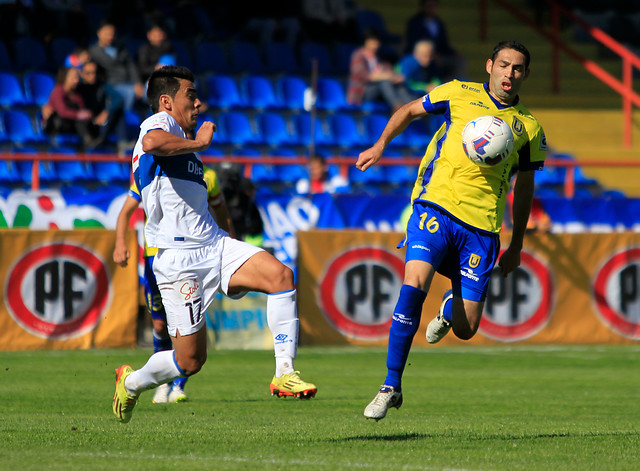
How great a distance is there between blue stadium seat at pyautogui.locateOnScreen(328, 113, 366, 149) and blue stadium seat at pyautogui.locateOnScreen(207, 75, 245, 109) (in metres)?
1.65

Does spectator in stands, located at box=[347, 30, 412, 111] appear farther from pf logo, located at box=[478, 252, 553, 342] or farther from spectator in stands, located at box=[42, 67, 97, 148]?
pf logo, located at box=[478, 252, 553, 342]

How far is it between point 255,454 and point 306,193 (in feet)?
31.5

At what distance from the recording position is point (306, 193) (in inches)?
A: 605

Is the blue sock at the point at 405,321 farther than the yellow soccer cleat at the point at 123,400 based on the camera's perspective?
Yes

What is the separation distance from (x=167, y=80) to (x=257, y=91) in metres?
12.9

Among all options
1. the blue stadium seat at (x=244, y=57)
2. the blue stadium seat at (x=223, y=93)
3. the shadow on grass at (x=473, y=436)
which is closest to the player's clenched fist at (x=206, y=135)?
the shadow on grass at (x=473, y=436)

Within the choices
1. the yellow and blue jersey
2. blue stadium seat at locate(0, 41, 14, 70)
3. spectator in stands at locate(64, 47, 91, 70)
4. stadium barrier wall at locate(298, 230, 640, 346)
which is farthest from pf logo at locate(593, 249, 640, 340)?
blue stadium seat at locate(0, 41, 14, 70)

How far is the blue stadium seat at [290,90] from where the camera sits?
64.3 ft

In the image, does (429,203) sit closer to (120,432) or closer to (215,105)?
(120,432)

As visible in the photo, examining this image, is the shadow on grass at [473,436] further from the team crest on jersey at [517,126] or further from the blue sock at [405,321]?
the team crest on jersey at [517,126]

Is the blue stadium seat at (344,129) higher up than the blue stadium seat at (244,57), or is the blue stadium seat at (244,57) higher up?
the blue stadium seat at (244,57)

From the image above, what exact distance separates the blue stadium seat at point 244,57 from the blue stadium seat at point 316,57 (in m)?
0.88

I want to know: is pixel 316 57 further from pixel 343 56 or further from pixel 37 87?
pixel 37 87

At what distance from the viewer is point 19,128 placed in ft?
56.0
